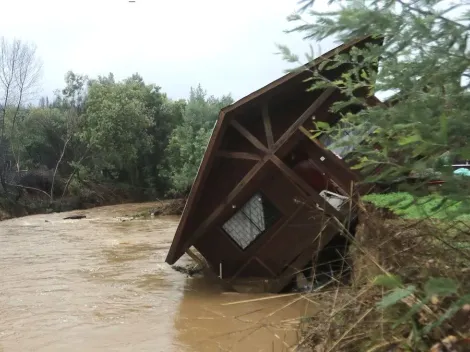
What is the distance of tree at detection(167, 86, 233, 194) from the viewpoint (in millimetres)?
34094

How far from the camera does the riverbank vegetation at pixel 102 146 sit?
3762cm

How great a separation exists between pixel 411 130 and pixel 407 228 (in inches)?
69.4

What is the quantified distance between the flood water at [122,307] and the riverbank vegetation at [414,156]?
105 cm

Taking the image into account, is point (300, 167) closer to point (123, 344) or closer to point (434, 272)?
point (123, 344)

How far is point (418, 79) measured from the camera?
10.5 feet

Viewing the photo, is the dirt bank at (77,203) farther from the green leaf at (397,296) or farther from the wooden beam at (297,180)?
the green leaf at (397,296)

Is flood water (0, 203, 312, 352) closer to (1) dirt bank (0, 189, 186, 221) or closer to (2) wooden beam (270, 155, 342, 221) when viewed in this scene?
(2) wooden beam (270, 155, 342, 221)

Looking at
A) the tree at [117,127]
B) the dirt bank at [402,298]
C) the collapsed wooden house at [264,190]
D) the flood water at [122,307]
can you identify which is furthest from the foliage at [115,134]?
the dirt bank at [402,298]

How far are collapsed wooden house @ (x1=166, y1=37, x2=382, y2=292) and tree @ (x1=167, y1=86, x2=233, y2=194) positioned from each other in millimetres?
22331

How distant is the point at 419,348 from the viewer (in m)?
3.03

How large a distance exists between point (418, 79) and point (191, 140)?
32.7 metres

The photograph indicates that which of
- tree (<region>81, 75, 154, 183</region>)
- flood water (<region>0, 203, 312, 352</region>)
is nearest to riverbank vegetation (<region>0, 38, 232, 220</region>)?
tree (<region>81, 75, 154, 183</region>)

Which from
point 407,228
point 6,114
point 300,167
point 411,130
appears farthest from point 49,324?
point 6,114

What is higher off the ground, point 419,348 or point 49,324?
point 419,348
